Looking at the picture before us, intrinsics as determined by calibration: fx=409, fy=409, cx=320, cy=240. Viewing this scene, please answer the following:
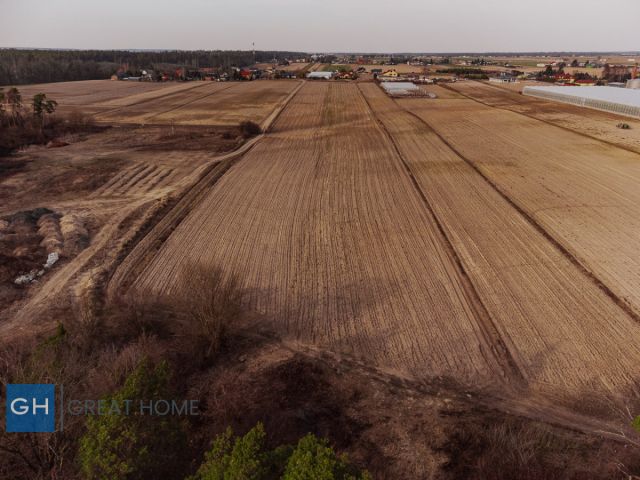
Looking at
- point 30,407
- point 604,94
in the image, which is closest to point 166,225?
point 30,407

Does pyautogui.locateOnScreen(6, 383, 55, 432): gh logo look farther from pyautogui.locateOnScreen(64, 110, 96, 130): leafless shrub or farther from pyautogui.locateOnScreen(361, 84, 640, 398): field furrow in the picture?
pyautogui.locateOnScreen(64, 110, 96, 130): leafless shrub

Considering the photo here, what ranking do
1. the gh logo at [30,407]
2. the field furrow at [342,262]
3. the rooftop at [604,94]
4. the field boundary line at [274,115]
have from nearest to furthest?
the gh logo at [30,407] < the field furrow at [342,262] < the field boundary line at [274,115] < the rooftop at [604,94]

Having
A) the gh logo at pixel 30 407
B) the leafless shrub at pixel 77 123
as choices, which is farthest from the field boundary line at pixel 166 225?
the leafless shrub at pixel 77 123

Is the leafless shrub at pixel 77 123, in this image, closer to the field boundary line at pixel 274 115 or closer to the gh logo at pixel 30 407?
the field boundary line at pixel 274 115

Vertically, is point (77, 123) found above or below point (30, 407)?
above

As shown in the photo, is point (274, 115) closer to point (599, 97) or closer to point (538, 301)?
Answer: point (538, 301)

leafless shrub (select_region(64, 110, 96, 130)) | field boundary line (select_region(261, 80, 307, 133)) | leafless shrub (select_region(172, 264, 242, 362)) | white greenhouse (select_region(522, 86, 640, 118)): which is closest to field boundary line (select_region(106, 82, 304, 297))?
leafless shrub (select_region(172, 264, 242, 362))
